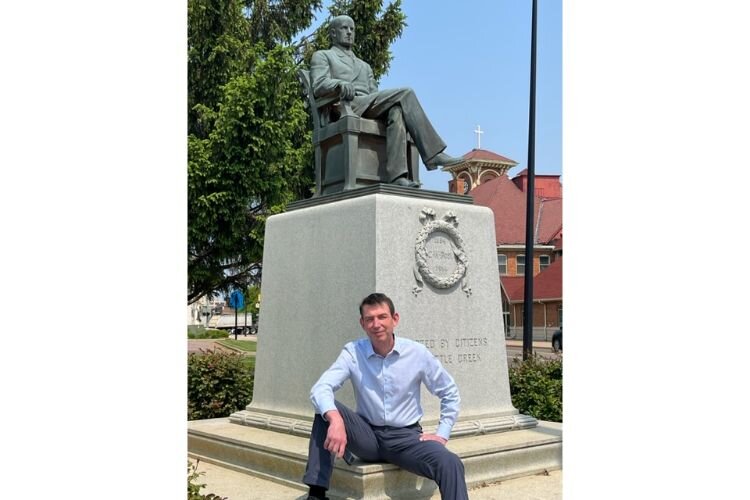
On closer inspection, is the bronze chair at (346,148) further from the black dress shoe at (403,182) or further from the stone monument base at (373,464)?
the stone monument base at (373,464)

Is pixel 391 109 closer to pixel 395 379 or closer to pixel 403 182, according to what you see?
pixel 403 182

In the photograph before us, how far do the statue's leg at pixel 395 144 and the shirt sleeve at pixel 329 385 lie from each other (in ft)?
8.28

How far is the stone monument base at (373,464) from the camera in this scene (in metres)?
5.07

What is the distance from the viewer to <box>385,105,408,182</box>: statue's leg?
22.8ft

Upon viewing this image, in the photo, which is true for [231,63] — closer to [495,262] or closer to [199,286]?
[199,286]

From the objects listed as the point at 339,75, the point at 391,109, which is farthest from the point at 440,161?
the point at 339,75

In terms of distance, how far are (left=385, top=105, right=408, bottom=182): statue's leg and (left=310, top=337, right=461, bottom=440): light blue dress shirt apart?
2474 mm

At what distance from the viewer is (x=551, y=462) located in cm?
643

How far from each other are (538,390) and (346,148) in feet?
12.5

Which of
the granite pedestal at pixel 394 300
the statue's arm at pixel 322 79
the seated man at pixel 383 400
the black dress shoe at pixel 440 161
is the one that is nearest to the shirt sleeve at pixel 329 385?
the seated man at pixel 383 400

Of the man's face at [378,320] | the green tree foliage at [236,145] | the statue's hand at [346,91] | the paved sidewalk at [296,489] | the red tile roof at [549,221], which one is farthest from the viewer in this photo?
the red tile roof at [549,221]

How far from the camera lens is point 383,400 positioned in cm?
475

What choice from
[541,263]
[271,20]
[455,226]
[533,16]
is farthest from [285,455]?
[541,263]

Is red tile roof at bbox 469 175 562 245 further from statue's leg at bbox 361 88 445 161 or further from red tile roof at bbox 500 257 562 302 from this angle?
statue's leg at bbox 361 88 445 161
